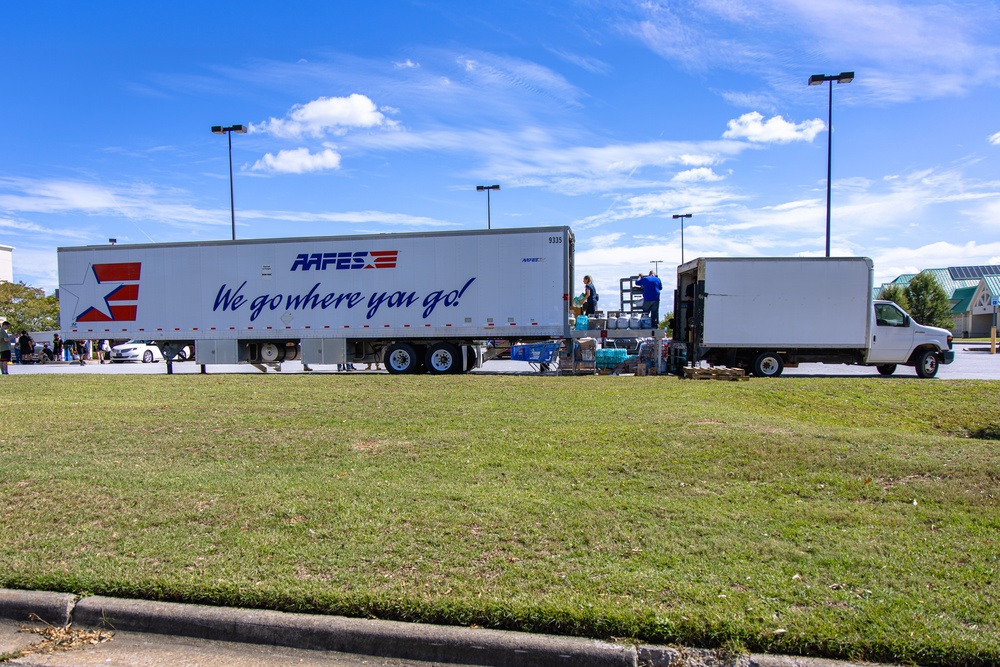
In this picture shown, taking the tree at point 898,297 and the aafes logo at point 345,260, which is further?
the tree at point 898,297

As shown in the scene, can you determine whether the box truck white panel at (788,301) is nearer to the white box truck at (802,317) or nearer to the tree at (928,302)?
the white box truck at (802,317)

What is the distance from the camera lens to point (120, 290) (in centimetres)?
2019

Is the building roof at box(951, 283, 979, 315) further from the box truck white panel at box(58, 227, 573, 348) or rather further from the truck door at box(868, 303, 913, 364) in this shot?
the box truck white panel at box(58, 227, 573, 348)

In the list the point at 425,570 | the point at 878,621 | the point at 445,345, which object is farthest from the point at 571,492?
the point at 445,345

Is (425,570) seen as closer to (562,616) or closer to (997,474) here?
(562,616)

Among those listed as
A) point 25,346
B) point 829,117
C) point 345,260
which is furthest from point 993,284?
point 25,346

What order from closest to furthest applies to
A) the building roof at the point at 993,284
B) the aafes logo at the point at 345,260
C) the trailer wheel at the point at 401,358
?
the aafes logo at the point at 345,260
the trailer wheel at the point at 401,358
the building roof at the point at 993,284

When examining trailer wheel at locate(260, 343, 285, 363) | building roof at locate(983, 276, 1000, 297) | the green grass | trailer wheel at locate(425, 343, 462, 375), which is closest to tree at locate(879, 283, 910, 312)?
building roof at locate(983, 276, 1000, 297)

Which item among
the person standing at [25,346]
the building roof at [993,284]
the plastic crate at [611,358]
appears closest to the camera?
the plastic crate at [611,358]

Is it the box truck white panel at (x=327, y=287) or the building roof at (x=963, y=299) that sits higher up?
the building roof at (x=963, y=299)

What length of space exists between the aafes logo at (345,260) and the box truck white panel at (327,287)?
3 centimetres

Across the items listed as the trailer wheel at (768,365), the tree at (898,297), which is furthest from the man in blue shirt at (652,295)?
the tree at (898,297)

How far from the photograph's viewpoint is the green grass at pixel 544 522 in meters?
3.70

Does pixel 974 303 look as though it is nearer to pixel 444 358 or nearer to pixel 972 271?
pixel 972 271
